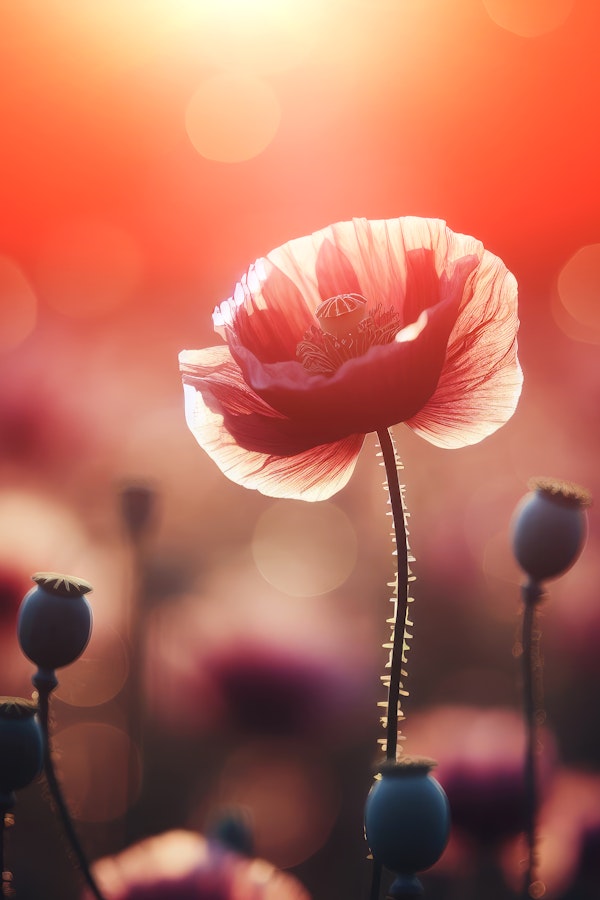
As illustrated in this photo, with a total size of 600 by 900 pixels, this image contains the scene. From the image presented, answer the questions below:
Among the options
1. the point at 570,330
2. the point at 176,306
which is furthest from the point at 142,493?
the point at 570,330

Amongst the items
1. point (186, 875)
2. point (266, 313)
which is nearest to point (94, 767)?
point (186, 875)

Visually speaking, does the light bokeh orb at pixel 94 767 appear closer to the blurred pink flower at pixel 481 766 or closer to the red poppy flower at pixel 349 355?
the blurred pink flower at pixel 481 766

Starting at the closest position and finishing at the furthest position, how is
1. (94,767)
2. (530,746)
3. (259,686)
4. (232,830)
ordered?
(530,746), (232,830), (259,686), (94,767)

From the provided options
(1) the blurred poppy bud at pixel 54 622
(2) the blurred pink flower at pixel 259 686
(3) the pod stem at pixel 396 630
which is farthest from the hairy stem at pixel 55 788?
(2) the blurred pink flower at pixel 259 686

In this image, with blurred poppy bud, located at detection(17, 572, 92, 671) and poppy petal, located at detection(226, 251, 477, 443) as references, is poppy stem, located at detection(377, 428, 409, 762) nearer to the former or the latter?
poppy petal, located at detection(226, 251, 477, 443)

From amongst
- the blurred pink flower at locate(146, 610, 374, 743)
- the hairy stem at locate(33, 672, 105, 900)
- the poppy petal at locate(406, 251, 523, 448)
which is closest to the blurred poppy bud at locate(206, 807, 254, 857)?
the blurred pink flower at locate(146, 610, 374, 743)

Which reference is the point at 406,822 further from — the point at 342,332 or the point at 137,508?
the point at 137,508
